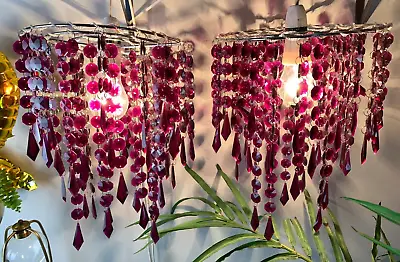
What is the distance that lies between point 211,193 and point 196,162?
0.09 m

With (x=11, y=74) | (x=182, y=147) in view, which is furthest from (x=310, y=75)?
(x=11, y=74)

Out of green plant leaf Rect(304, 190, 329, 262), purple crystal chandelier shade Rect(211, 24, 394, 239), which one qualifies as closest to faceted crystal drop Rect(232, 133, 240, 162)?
purple crystal chandelier shade Rect(211, 24, 394, 239)

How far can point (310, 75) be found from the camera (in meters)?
0.69

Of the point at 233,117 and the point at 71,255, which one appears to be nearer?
the point at 233,117

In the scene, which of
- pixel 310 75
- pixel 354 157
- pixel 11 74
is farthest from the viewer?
pixel 354 157

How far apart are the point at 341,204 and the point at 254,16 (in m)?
0.49

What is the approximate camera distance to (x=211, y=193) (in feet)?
3.00

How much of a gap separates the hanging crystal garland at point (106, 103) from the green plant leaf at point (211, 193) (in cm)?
16

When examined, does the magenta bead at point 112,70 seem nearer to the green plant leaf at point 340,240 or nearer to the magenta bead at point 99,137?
the magenta bead at point 99,137

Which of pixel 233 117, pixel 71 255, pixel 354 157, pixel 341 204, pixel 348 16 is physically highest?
pixel 348 16

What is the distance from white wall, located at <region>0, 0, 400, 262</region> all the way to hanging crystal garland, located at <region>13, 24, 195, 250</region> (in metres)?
0.17

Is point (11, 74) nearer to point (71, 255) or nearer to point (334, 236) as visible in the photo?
point (71, 255)

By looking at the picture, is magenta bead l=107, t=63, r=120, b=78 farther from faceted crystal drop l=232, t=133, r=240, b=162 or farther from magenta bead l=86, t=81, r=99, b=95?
faceted crystal drop l=232, t=133, r=240, b=162

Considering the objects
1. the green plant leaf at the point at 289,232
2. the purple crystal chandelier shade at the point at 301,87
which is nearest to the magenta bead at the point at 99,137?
the purple crystal chandelier shade at the point at 301,87
